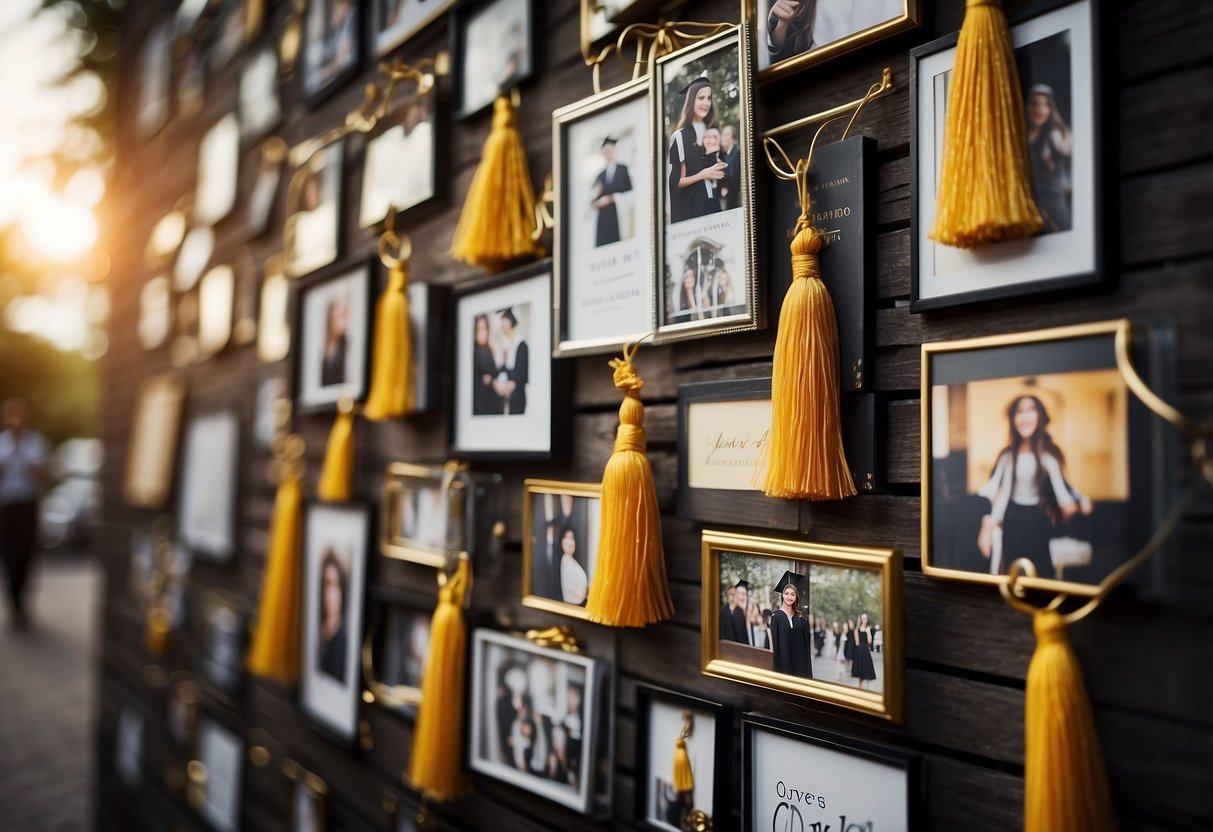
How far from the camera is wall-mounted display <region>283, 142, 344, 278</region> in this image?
1.65m

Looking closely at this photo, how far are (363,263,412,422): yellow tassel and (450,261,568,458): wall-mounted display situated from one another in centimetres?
11

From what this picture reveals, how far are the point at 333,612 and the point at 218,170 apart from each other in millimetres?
1358

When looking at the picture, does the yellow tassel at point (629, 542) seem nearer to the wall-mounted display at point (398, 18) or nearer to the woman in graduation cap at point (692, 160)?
the woman in graduation cap at point (692, 160)

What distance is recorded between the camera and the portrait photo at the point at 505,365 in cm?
113

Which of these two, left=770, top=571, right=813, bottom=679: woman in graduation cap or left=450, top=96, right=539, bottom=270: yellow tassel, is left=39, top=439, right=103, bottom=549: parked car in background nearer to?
left=450, top=96, right=539, bottom=270: yellow tassel

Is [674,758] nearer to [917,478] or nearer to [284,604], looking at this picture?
[917,478]

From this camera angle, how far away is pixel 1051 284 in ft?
2.13

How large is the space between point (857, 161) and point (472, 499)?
0.73 m

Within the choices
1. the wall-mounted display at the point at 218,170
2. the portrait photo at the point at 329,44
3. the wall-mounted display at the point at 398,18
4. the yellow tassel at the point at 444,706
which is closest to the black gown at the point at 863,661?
the yellow tassel at the point at 444,706

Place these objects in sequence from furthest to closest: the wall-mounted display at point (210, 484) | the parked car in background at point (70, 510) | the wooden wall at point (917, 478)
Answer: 1. the parked car in background at point (70, 510)
2. the wall-mounted display at point (210, 484)
3. the wooden wall at point (917, 478)

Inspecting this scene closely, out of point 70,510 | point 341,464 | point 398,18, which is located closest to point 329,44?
point 398,18

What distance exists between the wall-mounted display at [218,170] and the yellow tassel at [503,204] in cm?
132

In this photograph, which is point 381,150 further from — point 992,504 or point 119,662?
point 119,662

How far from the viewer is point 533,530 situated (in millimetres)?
1132
